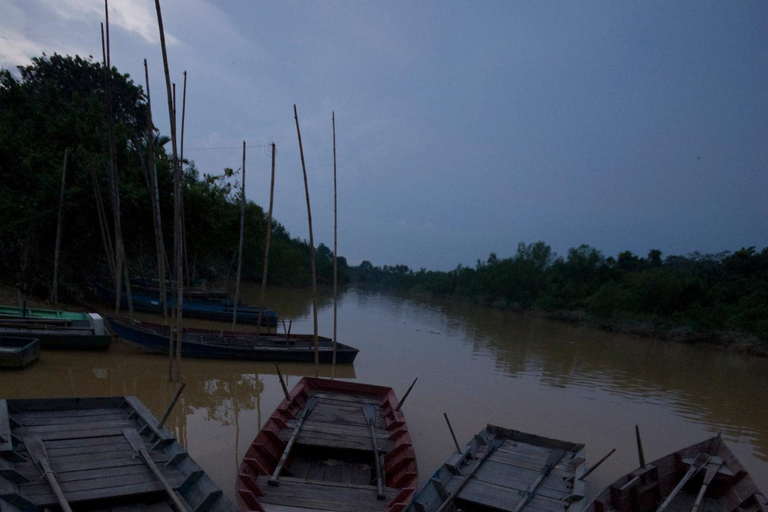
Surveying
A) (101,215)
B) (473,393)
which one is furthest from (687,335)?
(101,215)

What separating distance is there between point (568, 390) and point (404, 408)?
5515 millimetres

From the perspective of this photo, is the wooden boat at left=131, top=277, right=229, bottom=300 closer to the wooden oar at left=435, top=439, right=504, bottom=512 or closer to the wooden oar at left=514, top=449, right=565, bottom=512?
the wooden oar at left=435, top=439, right=504, bottom=512

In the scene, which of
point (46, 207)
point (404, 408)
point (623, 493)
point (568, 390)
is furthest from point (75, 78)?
point (623, 493)

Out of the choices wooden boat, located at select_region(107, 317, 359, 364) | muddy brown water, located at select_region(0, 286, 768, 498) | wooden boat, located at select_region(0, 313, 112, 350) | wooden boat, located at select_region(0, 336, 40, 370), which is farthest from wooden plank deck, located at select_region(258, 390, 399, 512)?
wooden boat, located at select_region(0, 313, 112, 350)

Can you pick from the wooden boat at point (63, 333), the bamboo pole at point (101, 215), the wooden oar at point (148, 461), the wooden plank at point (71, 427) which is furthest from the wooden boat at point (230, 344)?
the wooden oar at point (148, 461)

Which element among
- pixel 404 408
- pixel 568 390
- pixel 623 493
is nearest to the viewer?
pixel 623 493

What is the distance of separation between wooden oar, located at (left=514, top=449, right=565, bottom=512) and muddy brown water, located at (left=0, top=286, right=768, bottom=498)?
0.90m

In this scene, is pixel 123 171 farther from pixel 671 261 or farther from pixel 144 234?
pixel 671 261

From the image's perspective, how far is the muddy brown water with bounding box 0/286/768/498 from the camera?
734cm

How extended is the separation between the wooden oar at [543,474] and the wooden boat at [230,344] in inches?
263

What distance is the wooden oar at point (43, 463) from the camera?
344 cm

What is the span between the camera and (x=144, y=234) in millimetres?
18234

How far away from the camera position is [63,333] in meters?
9.77

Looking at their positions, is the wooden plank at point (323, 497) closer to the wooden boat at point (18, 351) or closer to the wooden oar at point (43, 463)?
the wooden oar at point (43, 463)
